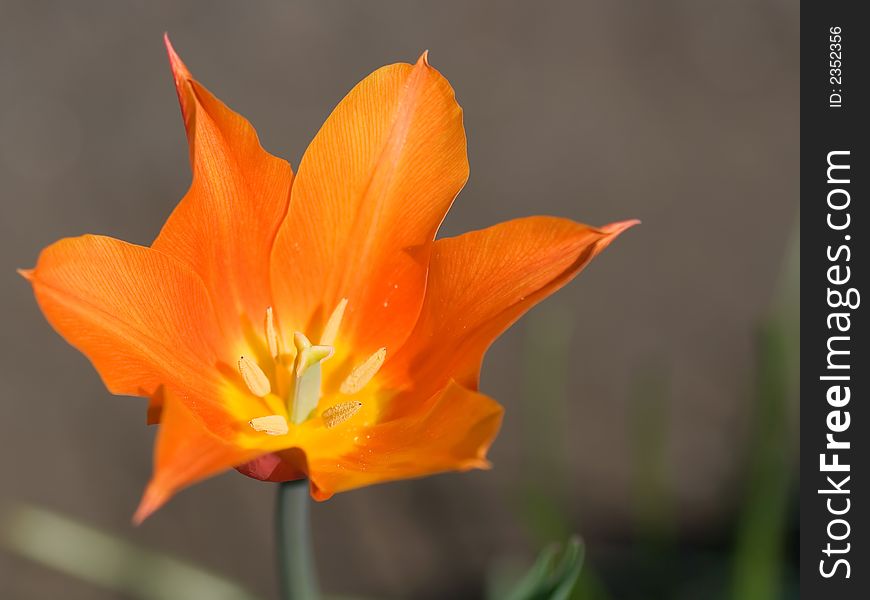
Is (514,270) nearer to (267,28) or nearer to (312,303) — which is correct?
(312,303)

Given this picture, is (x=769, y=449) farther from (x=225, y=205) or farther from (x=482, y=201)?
(x=482, y=201)

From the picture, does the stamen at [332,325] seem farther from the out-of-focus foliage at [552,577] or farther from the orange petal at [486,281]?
the out-of-focus foliage at [552,577]

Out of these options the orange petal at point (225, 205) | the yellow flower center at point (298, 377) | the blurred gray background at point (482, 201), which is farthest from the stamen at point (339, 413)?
the blurred gray background at point (482, 201)

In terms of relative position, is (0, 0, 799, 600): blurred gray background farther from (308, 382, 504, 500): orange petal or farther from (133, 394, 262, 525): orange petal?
(133, 394, 262, 525): orange petal

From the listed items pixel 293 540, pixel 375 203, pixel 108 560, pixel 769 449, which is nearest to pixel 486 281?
pixel 375 203

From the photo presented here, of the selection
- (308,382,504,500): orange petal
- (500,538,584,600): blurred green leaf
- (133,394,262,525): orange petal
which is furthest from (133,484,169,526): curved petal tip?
(500,538,584,600): blurred green leaf
